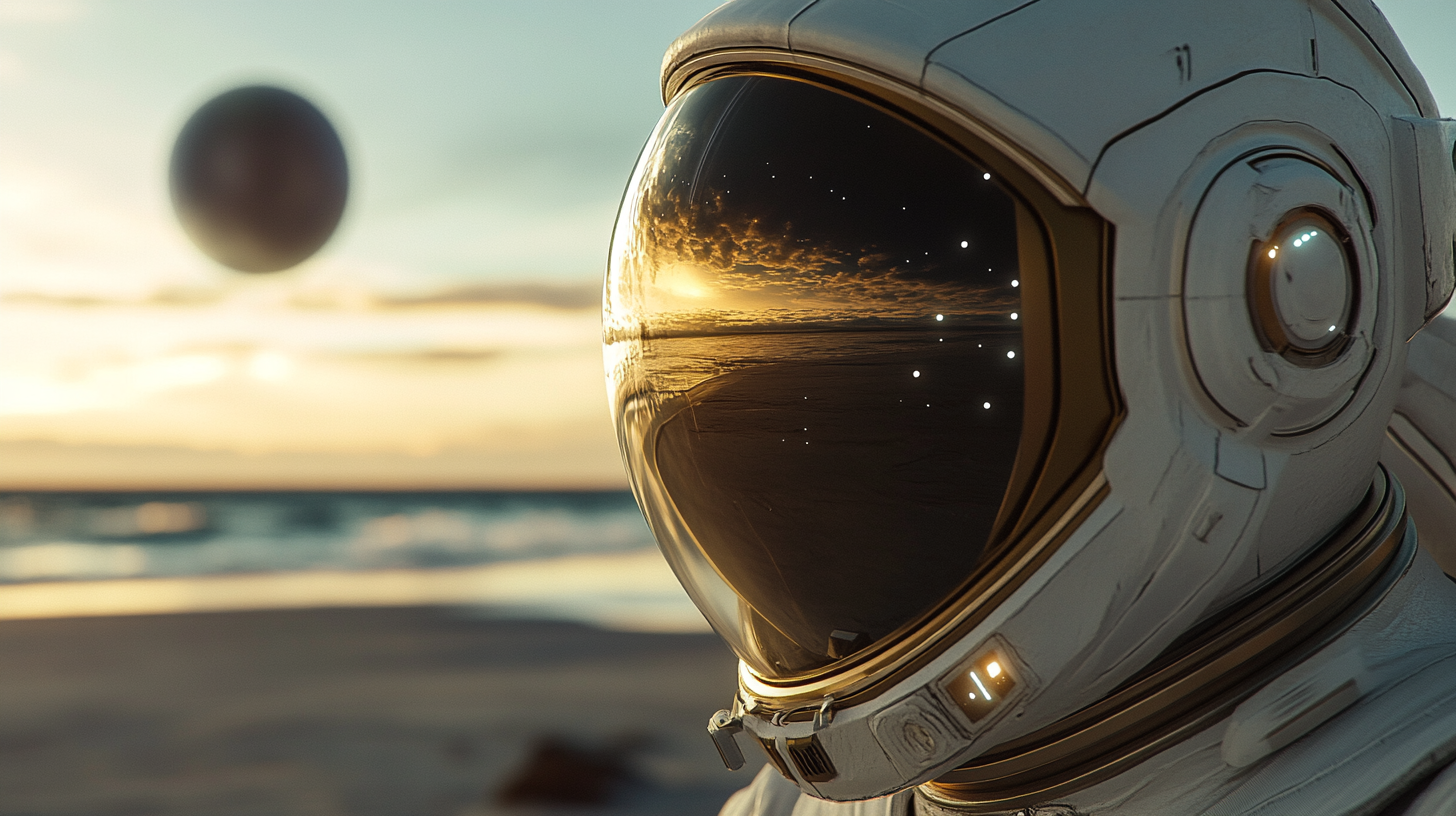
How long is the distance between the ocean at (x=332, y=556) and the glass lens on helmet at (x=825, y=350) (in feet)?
17.7

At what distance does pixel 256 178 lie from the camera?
5.70 m

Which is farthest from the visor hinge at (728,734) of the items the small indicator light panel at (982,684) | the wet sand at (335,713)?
the wet sand at (335,713)

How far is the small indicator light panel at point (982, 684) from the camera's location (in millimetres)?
818

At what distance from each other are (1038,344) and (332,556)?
37.3ft

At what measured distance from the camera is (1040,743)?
93cm

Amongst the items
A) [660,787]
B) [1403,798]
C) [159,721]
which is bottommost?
[1403,798]

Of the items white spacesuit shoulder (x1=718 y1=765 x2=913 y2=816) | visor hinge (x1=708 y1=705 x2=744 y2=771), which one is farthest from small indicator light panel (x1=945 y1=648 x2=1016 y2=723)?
white spacesuit shoulder (x1=718 y1=765 x2=913 y2=816)

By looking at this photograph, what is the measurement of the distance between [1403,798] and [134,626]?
23.1 ft

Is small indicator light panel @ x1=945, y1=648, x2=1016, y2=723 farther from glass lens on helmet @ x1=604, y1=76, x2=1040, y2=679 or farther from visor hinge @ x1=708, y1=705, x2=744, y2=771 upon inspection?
visor hinge @ x1=708, y1=705, x2=744, y2=771

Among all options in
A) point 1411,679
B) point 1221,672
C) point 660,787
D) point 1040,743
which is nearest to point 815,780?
point 1040,743

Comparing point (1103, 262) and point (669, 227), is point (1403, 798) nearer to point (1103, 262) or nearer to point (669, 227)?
point (1103, 262)

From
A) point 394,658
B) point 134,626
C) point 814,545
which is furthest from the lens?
point 134,626

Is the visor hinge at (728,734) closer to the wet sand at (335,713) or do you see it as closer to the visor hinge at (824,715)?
the visor hinge at (824,715)

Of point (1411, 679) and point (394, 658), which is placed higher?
point (394, 658)
